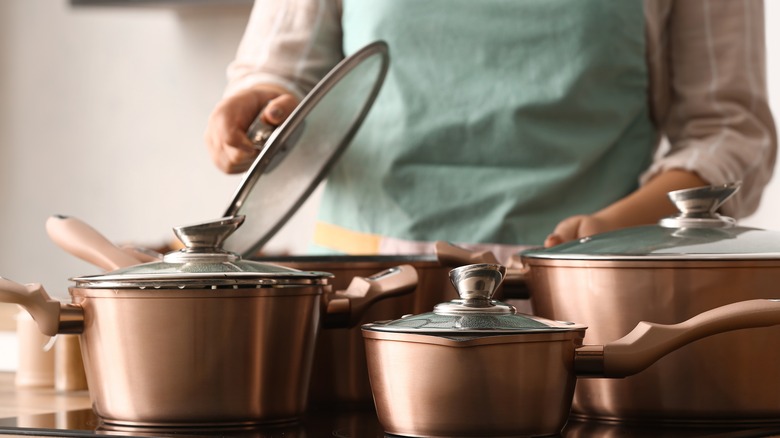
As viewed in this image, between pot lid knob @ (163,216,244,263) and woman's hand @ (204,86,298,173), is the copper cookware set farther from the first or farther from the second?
woman's hand @ (204,86,298,173)

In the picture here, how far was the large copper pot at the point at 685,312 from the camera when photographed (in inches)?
17.3

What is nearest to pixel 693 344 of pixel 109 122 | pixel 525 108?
pixel 525 108

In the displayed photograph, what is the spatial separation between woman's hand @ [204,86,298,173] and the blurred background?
1620mm

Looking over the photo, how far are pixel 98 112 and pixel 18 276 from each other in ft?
1.57

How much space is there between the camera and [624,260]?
441 millimetres

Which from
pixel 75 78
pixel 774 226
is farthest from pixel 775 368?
pixel 75 78

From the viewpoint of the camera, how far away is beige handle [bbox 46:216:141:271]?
536 mm

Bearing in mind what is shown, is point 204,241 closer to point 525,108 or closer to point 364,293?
point 364,293

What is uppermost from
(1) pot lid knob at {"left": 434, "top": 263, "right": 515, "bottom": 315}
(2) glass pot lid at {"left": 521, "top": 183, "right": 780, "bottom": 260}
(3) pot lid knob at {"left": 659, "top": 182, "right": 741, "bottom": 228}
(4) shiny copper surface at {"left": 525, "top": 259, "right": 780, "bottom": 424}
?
(3) pot lid knob at {"left": 659, "top": 182, "right": 741, "bottom": 228}

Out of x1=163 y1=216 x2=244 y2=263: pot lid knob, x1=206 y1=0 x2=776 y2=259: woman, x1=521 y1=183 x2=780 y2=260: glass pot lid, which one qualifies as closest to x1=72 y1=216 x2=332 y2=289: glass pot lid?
x1=163 y1=216 x2=244 y2=263: pot lid knob

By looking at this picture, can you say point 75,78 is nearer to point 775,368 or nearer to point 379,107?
point 379,107

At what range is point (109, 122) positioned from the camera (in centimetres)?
262

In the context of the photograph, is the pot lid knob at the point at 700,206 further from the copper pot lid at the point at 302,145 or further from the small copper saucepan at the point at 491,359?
the copper pot lid at the point at 302,145

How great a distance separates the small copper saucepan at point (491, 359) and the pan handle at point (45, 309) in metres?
0.13
